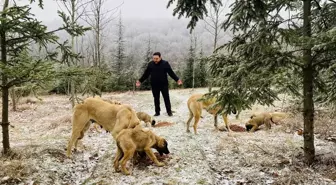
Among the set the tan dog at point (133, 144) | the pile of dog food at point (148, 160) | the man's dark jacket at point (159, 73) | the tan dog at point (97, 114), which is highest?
the man's dark jacket at point (159, 73)

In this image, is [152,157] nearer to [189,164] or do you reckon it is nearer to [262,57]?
[189,164]

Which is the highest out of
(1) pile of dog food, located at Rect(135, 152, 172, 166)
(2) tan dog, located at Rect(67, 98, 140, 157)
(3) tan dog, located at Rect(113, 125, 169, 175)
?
(2) tan dog, located at Rect(67, 98, 140, 157)

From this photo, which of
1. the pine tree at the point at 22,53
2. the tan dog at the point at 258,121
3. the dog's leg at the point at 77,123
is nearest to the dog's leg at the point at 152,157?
the dog's leg at the point at 77,123

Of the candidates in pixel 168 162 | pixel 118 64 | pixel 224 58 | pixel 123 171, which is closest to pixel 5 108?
pixel 123 171

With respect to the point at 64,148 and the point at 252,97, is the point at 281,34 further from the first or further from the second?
the point at 64,148

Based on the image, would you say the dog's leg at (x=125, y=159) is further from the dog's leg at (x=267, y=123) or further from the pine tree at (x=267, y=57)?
the dog's leg at (x=267, y=123)

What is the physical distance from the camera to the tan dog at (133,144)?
5797mm

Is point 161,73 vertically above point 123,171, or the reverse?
point 161,73

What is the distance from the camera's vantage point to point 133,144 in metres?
5.86

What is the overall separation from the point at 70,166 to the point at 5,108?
1.83m

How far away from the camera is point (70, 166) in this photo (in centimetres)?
628

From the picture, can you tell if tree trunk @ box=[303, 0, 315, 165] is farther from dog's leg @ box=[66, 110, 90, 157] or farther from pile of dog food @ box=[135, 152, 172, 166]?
dog's leg @ box=[66, 110, 90, 157]

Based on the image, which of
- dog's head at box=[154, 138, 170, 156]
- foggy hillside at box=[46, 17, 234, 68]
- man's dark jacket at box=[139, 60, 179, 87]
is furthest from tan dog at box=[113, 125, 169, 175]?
foggy hillside at box=[46, 17, 234, 68]

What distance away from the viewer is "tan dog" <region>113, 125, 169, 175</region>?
5.80 meters
